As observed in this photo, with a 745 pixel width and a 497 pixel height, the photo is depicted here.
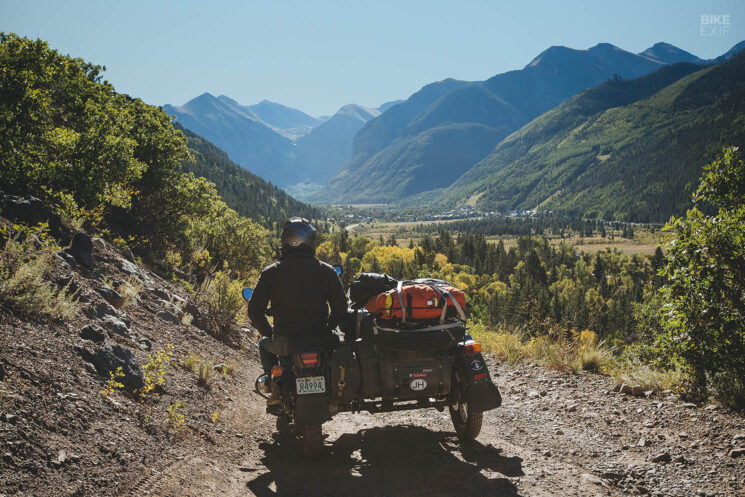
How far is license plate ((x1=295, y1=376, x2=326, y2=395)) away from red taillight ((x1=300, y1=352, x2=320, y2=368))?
0.15 meters

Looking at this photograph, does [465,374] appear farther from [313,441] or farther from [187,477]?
[187,477]

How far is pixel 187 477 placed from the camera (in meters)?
4.77

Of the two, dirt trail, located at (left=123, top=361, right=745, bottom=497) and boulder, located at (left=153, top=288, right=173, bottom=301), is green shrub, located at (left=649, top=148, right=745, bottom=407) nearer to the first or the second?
dirt trail, located at (left=123, top=361, right=745, bottom=497)

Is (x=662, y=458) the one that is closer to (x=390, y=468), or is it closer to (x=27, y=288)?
(x=390, y=468)

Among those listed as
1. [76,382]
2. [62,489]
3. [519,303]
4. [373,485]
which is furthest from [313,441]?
[519,303]

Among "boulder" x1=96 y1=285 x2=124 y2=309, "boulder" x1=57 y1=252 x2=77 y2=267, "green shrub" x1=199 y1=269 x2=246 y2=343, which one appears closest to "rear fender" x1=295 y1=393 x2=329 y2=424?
"boulder" x1=96 y1=285 x2=124 y2=309

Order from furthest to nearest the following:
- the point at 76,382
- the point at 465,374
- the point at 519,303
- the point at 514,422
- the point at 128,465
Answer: the point at 519,303
the point at 514,422
the point at 465,374
the point at 76,382
the point at 128,465

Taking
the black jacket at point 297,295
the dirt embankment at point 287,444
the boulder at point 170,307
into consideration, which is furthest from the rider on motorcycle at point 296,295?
the boulder at point 170,307

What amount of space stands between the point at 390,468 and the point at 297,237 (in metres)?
3.02

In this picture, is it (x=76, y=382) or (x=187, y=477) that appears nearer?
(x=187, y=477)

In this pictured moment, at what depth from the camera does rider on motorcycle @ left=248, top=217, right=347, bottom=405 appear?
18.8ft

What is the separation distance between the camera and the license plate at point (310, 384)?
18.0ft

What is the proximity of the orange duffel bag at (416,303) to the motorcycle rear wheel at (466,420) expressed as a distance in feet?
4.15

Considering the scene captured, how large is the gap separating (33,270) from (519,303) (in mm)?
77778
